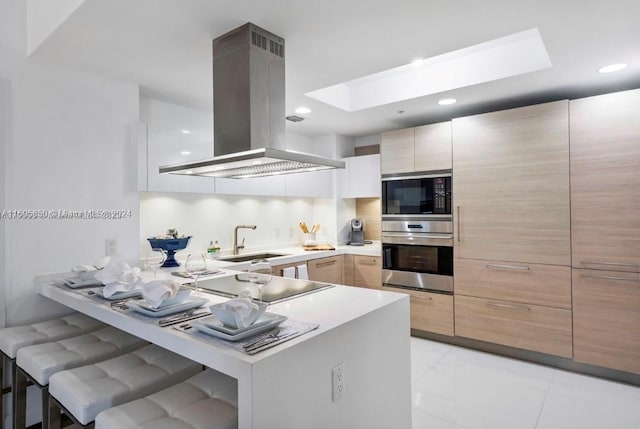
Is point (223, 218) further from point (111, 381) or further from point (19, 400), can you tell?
point (111, 381)

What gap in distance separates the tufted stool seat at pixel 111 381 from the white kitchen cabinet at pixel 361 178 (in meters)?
2.98

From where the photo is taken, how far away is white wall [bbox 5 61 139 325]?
7.15 ft

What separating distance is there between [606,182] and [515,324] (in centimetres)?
133

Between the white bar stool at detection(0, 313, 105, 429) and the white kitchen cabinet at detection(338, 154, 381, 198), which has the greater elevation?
the white kitchen cabinet at detection(338, 154, 381, 198)

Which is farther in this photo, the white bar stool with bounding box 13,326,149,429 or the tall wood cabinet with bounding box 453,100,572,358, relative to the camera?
the tall wood cabinet with bounding box 453,100,572,358

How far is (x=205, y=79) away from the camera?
2.57 m

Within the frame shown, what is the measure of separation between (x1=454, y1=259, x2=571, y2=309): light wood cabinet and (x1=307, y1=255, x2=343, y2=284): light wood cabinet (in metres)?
1.26

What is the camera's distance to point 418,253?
3611mm

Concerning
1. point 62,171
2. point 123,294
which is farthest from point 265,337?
point 62,171

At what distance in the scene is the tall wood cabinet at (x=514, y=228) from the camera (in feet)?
9.36

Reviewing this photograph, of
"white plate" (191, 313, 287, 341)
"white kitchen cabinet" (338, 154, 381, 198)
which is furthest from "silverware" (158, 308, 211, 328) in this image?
"white kitchen cabinet" (338, 154, 381, 198)

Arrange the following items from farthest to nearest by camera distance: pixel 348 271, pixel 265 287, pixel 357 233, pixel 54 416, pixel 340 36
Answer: pixel 357 233, pixel 348 271, pixel 265 287, pixel 340 36, pixel 54 416

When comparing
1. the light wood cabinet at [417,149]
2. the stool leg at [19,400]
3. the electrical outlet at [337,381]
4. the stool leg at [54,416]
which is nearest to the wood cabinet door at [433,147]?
the light wood cabinet at [417,149]

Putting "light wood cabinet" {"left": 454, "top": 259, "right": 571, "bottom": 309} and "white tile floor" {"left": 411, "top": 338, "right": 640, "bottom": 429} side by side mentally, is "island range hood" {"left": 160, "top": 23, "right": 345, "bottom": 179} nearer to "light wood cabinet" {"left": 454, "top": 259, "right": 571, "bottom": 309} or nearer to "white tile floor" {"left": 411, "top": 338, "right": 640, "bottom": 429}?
"white tile floor" {"left": 411, "top": 338, "right": 640, "bottom": 429}
